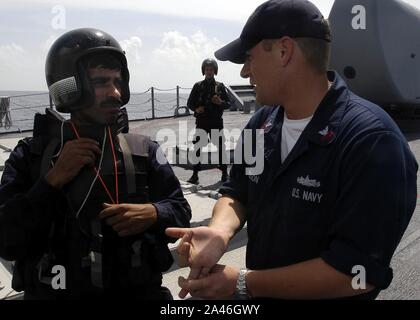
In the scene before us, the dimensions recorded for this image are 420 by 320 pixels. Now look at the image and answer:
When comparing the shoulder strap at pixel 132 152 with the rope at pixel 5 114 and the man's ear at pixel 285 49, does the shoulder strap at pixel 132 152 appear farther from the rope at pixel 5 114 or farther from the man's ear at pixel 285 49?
the rope at pixel 5 114

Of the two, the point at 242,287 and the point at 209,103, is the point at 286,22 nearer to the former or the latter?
the point at 242,287

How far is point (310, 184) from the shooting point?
4.61 ft

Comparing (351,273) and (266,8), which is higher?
(266,8)

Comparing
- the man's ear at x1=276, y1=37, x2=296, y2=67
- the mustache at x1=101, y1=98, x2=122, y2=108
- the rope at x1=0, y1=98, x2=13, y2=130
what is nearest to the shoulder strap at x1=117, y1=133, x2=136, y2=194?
the mustache at x1=101, y1=98, x2=122, y2=108

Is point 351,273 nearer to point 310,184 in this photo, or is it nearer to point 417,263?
point 310,184

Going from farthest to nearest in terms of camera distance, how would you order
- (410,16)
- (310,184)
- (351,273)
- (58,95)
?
(410,16) < (58,95) < (310,184) < (351,273)

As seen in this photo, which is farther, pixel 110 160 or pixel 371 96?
pixel 371 96

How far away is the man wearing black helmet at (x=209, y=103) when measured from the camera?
6.66 meters

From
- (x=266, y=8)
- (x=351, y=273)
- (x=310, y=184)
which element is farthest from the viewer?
(x=266, y=8)

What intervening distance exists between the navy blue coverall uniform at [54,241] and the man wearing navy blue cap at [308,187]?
452 millimetres

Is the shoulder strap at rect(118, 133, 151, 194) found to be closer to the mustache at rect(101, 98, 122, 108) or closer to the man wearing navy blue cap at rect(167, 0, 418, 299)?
the mustache at rect(101, 98, 122, 108)

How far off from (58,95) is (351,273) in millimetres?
1607

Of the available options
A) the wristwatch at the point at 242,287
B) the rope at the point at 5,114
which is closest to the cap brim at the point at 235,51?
the wristwatch at the point at 242,287

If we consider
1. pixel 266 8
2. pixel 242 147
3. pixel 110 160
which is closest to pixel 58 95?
pixel 110 160
